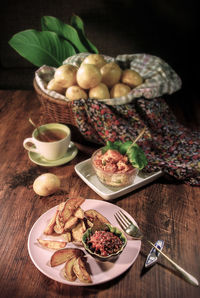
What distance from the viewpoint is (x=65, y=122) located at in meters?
1.42

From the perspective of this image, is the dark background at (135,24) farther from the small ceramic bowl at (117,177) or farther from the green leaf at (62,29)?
the small ceramic bowl at (117,177)

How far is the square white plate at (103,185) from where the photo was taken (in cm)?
108

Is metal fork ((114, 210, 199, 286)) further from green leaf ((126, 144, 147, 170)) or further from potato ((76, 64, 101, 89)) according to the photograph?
potato ((76, 64, 101, 89))

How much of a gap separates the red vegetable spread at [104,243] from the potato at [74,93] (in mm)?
705

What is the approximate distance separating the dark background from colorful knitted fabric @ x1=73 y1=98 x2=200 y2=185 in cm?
59

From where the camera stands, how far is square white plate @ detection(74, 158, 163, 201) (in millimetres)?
1080

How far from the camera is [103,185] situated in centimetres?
116

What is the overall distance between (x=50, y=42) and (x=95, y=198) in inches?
39.7

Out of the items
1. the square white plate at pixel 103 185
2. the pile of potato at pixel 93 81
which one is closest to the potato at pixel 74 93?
the pile of potato at pixel 93 81

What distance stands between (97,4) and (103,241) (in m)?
1.84

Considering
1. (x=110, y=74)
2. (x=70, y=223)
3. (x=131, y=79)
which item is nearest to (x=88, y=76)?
(x=110, y=74)

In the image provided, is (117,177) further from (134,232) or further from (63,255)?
(63,255)

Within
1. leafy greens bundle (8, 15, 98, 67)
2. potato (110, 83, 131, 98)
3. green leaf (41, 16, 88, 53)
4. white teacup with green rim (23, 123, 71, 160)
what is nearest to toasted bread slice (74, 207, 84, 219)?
white teacup with green rim (23, 123, 71, 160)

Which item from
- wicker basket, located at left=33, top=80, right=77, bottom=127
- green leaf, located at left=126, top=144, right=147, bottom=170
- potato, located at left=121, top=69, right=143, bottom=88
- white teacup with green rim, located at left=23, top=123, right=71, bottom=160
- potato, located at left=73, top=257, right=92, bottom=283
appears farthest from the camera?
potato, located at left=121, top=69, right=143, bottom=88
